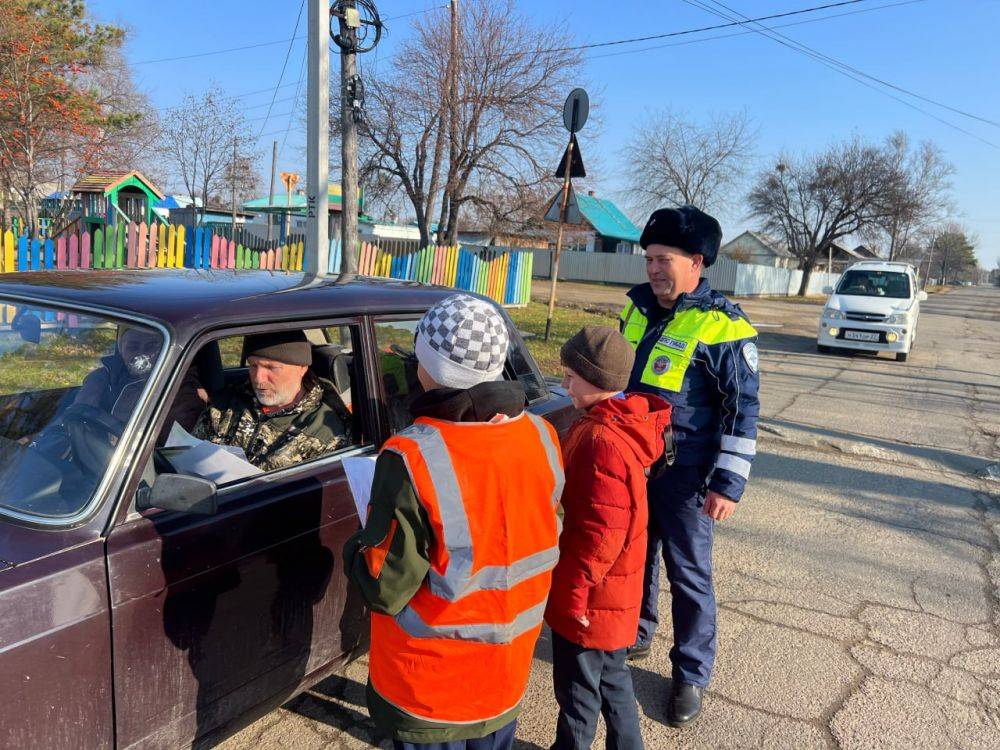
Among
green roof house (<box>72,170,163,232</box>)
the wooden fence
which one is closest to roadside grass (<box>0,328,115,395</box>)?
the wooden fence

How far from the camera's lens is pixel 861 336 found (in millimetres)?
14000

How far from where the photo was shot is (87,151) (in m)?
19.4

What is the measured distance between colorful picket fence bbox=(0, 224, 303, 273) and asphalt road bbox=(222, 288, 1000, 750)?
5.57 meters

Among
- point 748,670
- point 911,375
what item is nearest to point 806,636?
point 748,670

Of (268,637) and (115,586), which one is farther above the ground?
(115,586)

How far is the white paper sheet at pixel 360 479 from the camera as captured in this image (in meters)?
2.02

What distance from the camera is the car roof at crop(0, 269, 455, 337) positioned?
2.13 meters

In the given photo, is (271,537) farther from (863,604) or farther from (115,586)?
(863,604)

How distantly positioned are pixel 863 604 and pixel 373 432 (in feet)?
9.66

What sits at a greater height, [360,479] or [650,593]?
[360,479]

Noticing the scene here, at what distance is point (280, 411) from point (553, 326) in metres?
11.6

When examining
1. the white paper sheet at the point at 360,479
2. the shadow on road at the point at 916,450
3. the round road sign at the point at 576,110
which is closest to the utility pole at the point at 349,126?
the round road sign at the point at 576,110

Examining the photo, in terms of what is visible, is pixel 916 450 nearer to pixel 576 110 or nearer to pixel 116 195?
pixel 576 110

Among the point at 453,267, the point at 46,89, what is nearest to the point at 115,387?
the point at 453,267
